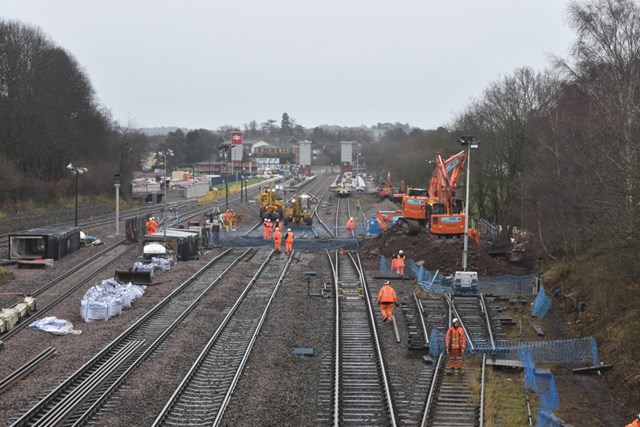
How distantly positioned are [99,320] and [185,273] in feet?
27.3

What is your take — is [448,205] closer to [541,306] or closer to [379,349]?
[541,306]

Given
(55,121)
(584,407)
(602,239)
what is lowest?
(584,407)

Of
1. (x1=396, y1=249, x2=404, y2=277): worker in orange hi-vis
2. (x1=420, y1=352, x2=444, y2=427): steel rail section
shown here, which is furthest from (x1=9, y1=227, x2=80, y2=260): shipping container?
(x1=420, y1=352, x2=444, y2=427): steel rail section

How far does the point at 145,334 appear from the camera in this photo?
1795 cm

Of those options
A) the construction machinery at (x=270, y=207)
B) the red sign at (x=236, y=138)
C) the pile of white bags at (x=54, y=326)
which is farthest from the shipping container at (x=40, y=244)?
the red sign at (x=236, y=138)

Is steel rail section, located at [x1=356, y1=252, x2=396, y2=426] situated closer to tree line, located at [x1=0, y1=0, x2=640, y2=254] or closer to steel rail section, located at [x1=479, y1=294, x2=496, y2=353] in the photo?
steel rail section, located at [x1=479, y1=294, x2=496, y2=353]

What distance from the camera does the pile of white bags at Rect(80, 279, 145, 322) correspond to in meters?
19.6

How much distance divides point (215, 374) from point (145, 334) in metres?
3.95

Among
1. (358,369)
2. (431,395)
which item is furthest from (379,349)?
(431,395)

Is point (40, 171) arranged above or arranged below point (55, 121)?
below

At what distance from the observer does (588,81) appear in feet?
95.3

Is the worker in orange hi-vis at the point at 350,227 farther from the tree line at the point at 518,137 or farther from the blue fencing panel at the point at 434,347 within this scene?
the blue fencing panel at the point at 434,347

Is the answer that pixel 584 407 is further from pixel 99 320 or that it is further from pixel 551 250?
pixel 551 250

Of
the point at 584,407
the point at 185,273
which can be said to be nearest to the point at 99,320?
the point at 185,273
